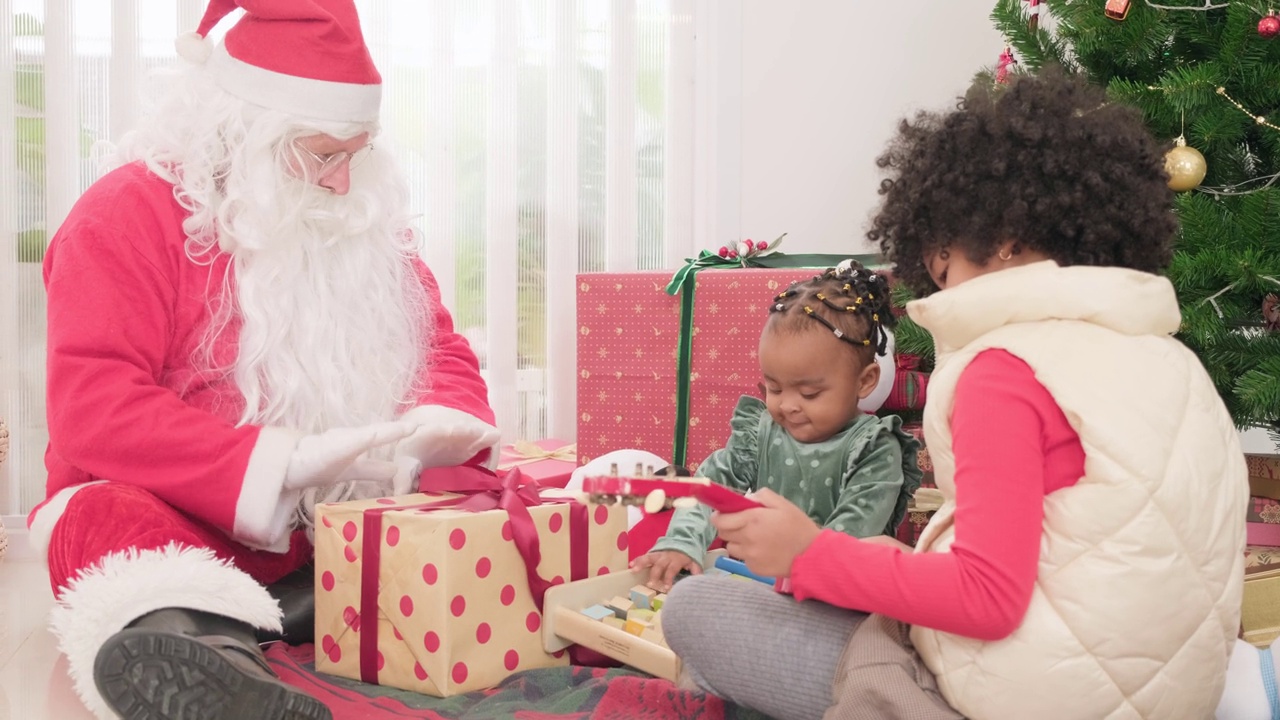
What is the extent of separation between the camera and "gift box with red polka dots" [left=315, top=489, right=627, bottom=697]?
137 cm

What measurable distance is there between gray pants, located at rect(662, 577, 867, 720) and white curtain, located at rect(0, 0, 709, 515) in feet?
4.96

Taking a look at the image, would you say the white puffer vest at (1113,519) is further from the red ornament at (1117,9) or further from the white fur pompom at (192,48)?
the white fur pompom at (192,48)

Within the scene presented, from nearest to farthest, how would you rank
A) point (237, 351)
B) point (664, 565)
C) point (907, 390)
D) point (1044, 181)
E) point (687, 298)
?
point (1044, 181), point (664, 565), point (237, 351), point (907, 390), point (687, 298)

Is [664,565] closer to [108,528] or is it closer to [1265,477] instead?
[108,528]

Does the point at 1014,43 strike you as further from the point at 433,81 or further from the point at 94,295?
the point at 94,295

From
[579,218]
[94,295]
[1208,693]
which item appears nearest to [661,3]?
[579,218]

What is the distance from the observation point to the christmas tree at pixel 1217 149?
1629 millimetres

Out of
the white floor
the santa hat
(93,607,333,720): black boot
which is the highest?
the santa hat

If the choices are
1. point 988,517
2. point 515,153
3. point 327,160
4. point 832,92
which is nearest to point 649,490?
point 988,517

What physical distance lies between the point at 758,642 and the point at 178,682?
0.63 metres

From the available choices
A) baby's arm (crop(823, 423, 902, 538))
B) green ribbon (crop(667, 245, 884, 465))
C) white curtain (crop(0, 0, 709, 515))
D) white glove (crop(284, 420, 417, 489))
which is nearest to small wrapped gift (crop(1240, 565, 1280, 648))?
baby's arm (crop(823, 423, 902, 538))

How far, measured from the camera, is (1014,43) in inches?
75.2

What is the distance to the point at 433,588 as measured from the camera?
4.46 feet

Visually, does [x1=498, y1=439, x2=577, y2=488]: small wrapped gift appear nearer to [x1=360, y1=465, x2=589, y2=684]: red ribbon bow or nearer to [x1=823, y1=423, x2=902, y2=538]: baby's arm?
[x1=360, y1=465, x2=589, y2=684]: red ribbon bow
